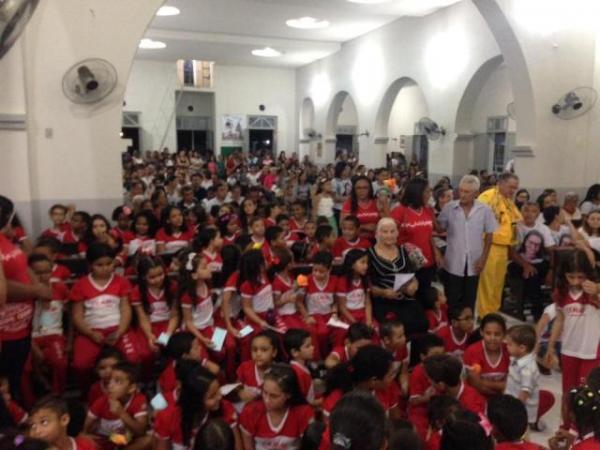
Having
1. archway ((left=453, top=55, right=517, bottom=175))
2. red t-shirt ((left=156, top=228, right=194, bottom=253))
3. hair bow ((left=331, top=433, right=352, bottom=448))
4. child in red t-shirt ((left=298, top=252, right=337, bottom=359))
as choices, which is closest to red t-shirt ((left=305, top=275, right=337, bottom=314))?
child in red t-shirt ((left=298, top=252, right=337, bottom=359))

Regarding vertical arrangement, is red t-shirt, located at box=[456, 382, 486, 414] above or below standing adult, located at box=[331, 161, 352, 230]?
below

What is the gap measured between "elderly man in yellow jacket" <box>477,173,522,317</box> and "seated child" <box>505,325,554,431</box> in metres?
2.01

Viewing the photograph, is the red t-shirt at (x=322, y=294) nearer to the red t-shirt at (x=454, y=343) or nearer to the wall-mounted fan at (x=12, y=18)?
the red t-shirt at (x=454, y=343)

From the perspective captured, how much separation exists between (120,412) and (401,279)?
222 cm

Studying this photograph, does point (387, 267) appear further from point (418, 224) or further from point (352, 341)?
point (352, 341)

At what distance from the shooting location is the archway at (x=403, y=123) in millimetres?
13369

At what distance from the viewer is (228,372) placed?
4047 mm

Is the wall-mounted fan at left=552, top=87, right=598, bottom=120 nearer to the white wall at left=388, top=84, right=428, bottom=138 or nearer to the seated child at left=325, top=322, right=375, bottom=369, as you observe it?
the seated child at left=325, top=322, right=375, bottom=369

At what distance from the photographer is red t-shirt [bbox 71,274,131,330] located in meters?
3.85

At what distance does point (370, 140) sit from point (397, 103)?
5.38 m

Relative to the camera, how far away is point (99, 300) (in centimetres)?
386

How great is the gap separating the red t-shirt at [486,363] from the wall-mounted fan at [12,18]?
14.0 ft

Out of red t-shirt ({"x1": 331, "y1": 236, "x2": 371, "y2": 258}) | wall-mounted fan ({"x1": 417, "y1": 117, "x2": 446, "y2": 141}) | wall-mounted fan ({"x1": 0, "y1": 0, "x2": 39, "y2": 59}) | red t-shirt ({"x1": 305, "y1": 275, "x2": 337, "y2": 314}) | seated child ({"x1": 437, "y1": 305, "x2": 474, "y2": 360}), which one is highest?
wall-mounted fan ({"x1": 0, "y1": 0, "x2": 39, "y2": 59})

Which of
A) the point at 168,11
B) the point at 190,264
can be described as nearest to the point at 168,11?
the point at 168,11
